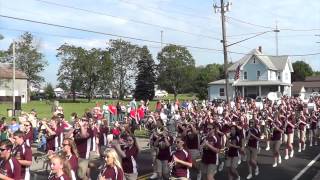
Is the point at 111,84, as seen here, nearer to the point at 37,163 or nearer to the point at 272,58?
the point at 272,58

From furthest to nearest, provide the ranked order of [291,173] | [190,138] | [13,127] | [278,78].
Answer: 1. [278,78]
2. [13,127]
3. [291,173]
4. [190,138]

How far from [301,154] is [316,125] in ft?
11.6

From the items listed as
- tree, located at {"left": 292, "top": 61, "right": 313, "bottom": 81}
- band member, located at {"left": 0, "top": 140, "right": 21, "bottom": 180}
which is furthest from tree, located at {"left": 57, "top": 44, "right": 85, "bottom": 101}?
band member, located at {"left": 0, "top": 140, "right": 21, "bottom": 180}

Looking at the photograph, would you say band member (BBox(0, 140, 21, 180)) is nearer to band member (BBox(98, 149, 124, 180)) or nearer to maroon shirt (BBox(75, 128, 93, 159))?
band member (BBox(98, 149, 124, 180))

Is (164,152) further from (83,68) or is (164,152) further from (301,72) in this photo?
(301,72)

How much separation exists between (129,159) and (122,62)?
84.9 meters

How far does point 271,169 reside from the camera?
1711cm

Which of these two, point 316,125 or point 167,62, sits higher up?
point 167,62

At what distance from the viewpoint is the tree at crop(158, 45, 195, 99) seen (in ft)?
324

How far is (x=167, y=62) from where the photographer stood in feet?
324

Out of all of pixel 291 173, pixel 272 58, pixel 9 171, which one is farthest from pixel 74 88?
pixel 9 171

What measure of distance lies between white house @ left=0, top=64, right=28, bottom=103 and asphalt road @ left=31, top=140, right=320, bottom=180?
214ft

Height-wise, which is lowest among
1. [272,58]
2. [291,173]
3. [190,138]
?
[291,173]

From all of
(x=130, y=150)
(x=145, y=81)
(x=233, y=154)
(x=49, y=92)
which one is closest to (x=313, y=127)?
(x=233, y=154)
